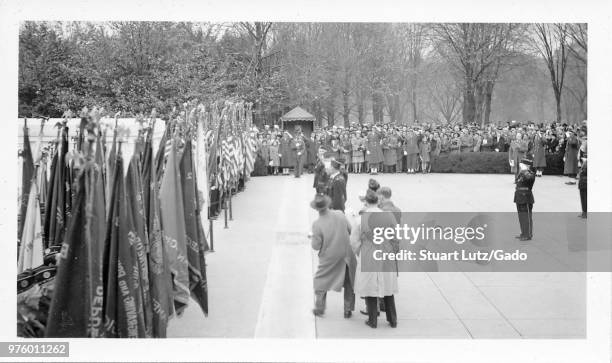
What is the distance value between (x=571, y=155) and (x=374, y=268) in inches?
556

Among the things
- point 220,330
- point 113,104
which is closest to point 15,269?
point 220,330

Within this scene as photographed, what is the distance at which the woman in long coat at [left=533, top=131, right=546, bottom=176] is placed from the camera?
20359 millimetres

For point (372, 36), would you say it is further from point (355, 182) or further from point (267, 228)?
point (267, 228)

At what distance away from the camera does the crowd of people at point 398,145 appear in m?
20.7

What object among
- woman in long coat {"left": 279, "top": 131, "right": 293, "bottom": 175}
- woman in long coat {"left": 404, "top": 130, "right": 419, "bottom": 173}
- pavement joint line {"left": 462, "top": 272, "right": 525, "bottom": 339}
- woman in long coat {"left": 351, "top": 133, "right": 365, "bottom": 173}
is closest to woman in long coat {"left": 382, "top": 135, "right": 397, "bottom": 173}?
woman in long coat {"left": 404, "top": 130, "right": 419, "bottom": 173}

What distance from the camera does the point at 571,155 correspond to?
62.5 ft

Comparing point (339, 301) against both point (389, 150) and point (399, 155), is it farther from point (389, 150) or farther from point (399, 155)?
point (399, 155)

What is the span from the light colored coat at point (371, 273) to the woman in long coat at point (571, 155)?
13.8 m

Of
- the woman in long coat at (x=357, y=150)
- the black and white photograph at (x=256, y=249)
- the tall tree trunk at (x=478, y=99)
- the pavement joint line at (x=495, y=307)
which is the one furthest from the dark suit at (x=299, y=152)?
the pavement joint line at (x=495, y=307)

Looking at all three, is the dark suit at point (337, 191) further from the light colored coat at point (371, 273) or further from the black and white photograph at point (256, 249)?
the light colored coat at point (371, 273)

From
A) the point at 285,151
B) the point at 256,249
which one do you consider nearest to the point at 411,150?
the point at 285,151

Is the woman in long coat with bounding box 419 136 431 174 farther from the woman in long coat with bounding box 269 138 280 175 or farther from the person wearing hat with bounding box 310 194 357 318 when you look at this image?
the person wearing hat with bounding box 310 194 357 318

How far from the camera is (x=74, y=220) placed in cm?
510

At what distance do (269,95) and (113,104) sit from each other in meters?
7.05
